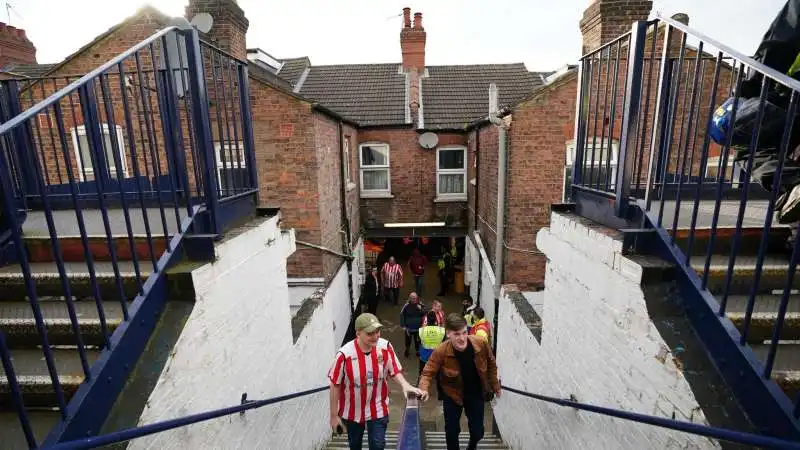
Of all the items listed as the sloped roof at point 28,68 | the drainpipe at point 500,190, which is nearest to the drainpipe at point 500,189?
the drainpipe at point 500,190

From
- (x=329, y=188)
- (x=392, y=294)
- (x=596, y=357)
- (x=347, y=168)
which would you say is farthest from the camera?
(x=392, y=294)

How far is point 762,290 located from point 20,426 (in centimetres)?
419

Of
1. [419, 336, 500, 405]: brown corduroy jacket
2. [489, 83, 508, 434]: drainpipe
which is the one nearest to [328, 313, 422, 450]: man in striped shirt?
[419, 336, 500, 405]: brown corduroy jacket

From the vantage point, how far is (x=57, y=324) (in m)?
2.30

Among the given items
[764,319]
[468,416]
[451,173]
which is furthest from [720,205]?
[451,173]

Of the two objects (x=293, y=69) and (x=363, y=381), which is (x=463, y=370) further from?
(x=293, y=69)

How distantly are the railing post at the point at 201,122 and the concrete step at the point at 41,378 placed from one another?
110 cm

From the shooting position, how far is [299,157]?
823 cm

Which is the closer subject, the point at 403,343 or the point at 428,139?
the point at 403,343

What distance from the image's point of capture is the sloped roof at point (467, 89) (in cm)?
1329

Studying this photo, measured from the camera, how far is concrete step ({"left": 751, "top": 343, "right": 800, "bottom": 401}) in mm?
1819

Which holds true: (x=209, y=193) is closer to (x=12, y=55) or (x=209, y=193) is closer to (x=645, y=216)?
(x=645, y=216)

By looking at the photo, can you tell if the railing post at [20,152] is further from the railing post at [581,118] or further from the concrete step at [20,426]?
the railing post at [581,118]

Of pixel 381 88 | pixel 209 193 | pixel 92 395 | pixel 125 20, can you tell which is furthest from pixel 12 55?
pixel 92 395
